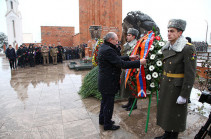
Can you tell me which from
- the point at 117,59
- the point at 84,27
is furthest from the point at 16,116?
the point at 84,27

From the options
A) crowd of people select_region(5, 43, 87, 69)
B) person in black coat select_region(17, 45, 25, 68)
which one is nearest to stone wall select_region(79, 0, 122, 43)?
crowd of people select_region(5, 43, 87, 69)

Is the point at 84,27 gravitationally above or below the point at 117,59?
above

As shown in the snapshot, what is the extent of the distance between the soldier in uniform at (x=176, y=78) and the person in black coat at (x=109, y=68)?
44 centimetres

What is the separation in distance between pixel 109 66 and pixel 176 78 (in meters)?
1.09

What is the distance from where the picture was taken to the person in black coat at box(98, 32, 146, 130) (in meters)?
2.54

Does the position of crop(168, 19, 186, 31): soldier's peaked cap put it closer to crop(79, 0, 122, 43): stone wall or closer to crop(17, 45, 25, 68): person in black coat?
crop(17, 45, 25, 68): person in black coat

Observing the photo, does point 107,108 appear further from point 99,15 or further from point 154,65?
point 99,15

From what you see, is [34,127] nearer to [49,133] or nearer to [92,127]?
[49,133]

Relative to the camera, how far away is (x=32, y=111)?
3795mm

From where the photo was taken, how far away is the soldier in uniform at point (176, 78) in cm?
205

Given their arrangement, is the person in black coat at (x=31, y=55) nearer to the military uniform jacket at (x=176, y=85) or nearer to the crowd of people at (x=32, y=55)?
the crowd of people at (x=32, y=55)

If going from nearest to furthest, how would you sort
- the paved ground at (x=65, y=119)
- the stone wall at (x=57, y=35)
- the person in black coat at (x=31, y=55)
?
the paved ground at (x=65, y=119) < the person in black coat at (x=31, y=55) < the stone wall at (x=57, y=35)

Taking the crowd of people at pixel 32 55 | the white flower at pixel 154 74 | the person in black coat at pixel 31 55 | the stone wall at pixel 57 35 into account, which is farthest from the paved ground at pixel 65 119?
the stone wall at pixel 57 35

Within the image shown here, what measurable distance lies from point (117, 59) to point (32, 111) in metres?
2.70
